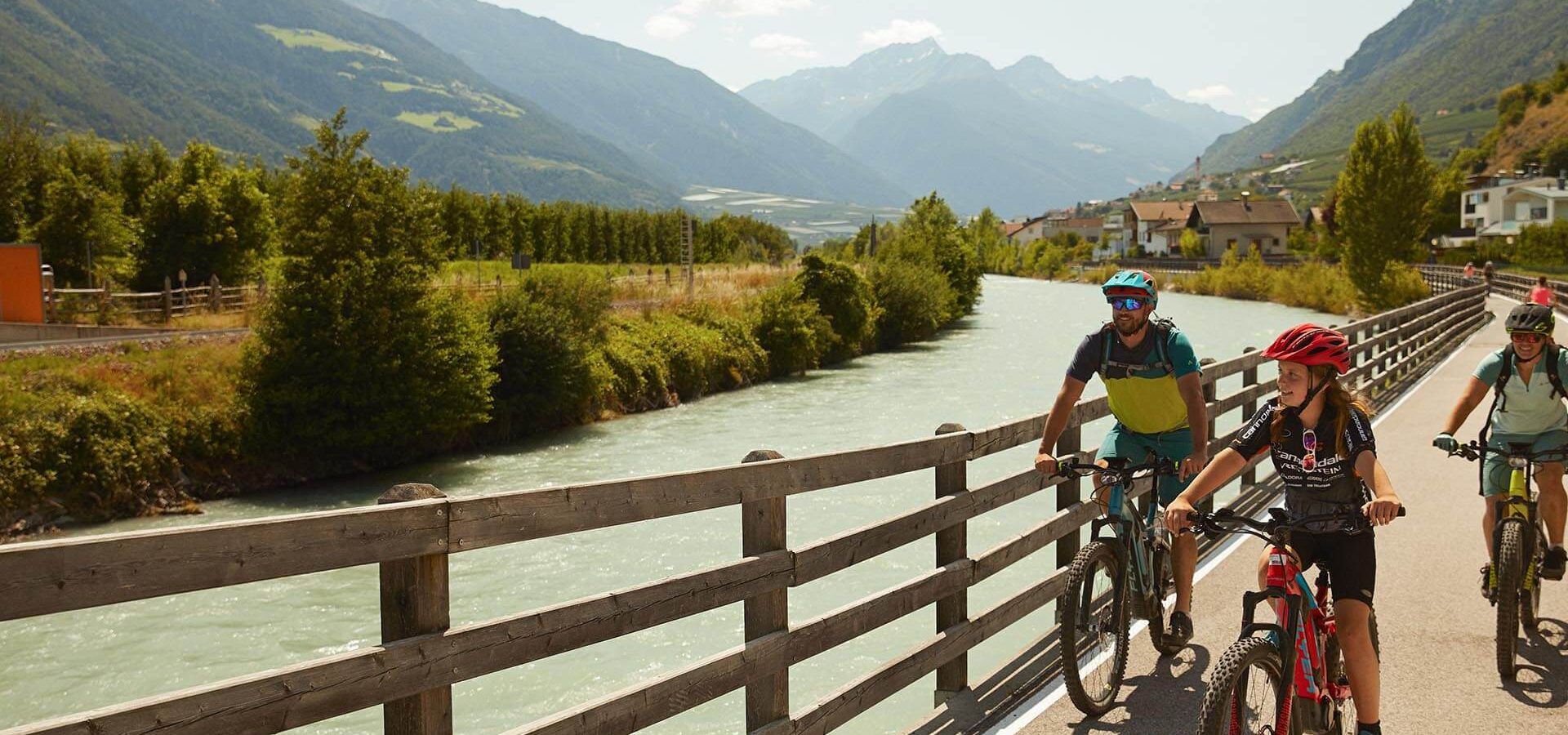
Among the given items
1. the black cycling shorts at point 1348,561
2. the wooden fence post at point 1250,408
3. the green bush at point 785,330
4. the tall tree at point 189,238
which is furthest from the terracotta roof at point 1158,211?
the black cycling shorts at point 1348,561

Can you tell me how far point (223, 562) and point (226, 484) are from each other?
840 inches

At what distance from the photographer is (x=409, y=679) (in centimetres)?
320

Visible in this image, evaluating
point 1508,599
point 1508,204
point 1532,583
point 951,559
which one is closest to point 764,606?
point 951,559

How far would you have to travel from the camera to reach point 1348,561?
4629 mm

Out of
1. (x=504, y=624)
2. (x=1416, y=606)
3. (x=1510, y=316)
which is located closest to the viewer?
(x=504, y=624)

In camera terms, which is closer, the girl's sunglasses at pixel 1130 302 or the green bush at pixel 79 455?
the girl's sunglasses at pixel 1130 302

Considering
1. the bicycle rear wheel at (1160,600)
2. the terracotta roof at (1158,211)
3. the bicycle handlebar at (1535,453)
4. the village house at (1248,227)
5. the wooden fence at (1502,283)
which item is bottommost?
the bicycle rear wheel at (1160,600)

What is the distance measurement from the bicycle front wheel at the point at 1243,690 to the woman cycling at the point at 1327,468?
35 centimetres

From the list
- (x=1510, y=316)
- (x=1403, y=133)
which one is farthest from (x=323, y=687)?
(x=1403, y=133)

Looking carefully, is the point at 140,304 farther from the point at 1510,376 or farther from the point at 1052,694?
the point at 1510,376

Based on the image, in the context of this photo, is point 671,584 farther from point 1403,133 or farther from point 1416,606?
point 1403,133

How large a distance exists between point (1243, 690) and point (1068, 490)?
3.08 metres

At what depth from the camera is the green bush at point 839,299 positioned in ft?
153

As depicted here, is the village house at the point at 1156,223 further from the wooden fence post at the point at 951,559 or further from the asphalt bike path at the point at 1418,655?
the wooden fence post at the point at 951,559
